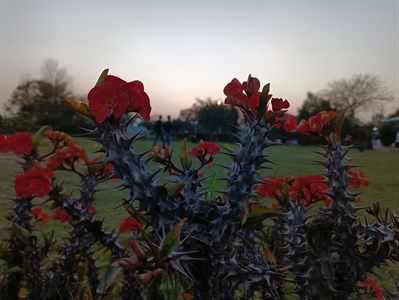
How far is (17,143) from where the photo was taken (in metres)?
1.42

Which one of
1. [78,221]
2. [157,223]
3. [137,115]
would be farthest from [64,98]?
[78,221]

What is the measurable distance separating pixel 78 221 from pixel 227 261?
0.76 m

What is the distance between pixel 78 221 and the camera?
1414 millimetres

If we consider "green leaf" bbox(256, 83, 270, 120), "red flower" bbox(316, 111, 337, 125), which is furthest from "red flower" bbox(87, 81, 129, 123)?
"red flower" bbox(316, 111, 337, 125)

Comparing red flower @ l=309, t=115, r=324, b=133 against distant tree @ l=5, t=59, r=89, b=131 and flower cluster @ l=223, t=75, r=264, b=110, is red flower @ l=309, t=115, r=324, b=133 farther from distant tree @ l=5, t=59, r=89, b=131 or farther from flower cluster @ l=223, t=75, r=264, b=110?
distant tree @ l=5, t=59, r=89, b=131

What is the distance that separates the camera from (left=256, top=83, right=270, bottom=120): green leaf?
0.85 m

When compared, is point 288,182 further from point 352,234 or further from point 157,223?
point 157,223

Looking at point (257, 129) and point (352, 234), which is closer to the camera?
point (257, 129)

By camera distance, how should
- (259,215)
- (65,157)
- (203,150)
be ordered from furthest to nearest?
(65,157), (203,150), (259,215)

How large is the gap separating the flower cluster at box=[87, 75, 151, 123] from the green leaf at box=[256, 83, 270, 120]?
28cm

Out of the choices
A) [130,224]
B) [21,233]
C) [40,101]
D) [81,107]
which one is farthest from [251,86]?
[40,101]

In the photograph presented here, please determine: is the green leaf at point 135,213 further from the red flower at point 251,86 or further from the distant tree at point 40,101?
the distant tree at point 40,101

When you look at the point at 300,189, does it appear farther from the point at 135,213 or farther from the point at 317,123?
the point at 135,213

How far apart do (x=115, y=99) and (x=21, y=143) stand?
861mm
